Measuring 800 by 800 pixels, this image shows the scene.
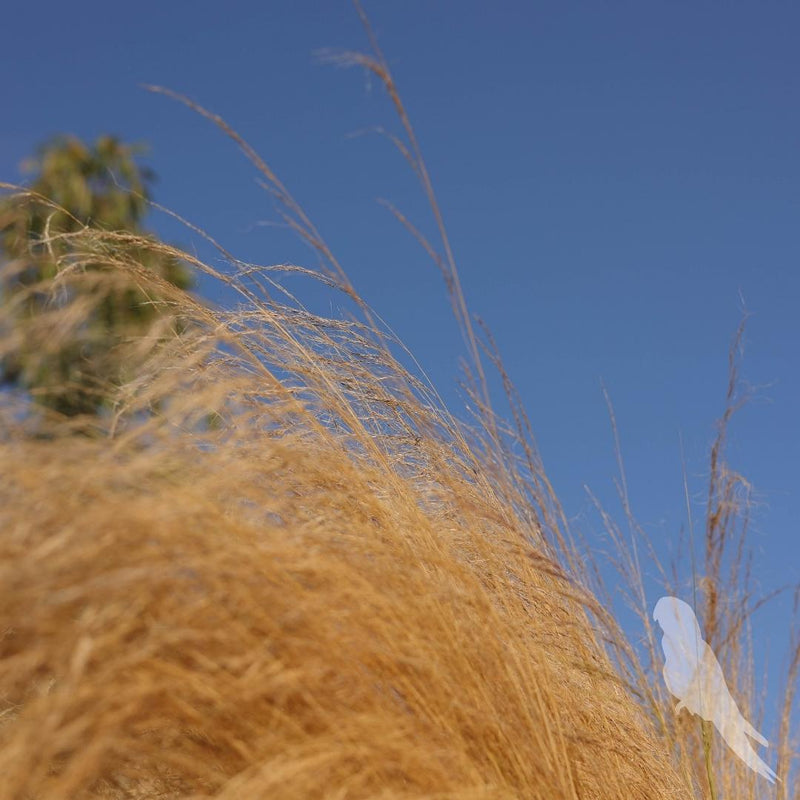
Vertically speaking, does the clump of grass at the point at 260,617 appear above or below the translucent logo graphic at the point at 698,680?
below

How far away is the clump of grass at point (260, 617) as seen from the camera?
90 centimetres

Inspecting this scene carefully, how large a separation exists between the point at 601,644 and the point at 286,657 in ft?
3.02

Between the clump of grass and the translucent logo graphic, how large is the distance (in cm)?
45

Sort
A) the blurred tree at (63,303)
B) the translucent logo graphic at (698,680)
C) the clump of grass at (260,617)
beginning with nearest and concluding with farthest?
the clump of grass at (260,617)
the blurred tree at (63,303)
the translucent logo graphic at (698,680)

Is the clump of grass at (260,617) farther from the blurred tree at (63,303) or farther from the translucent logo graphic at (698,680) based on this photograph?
the translucent logo graphic at (698,680)

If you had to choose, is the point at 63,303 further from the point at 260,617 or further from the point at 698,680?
the point at 698,680

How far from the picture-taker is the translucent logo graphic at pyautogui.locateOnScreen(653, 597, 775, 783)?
2143mm

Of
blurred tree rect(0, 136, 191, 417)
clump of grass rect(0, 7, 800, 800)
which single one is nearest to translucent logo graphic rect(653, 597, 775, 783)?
clump of grass rect(0, 7, 800, 800)

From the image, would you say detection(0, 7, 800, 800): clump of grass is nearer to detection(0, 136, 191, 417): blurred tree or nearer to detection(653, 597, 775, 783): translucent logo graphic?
detection(0, 136, 191, 417): blurred tree

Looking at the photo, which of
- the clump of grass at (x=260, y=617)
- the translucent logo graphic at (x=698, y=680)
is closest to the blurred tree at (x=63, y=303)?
the clump of grass at (x=260, y=617)

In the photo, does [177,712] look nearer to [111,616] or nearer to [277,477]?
[111,616]

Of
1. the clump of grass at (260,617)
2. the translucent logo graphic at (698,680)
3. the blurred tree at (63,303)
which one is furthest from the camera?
the translucent logo graphic at (698,680)

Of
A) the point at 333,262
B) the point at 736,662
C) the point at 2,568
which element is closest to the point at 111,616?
the point at 2,568

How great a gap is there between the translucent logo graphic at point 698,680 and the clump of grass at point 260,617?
0.45m
